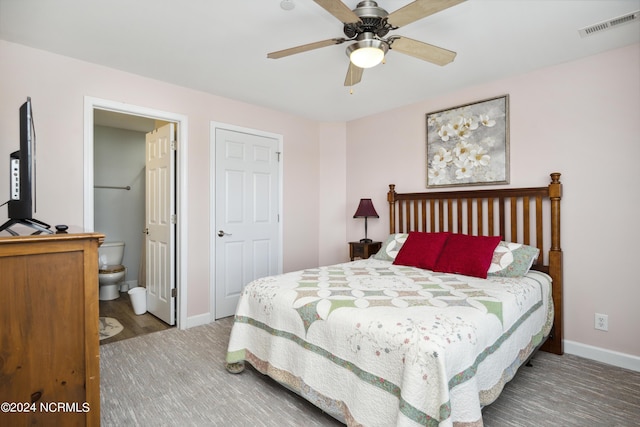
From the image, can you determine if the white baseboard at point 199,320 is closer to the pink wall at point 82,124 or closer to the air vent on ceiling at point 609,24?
the pink wall at point 82,124

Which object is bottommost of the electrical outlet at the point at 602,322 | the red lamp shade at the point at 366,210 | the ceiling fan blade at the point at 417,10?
the electrical outlet at the point at 602,322

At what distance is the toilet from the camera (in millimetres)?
4145

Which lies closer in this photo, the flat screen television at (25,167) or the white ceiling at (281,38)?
the flat screen television at (25,167)

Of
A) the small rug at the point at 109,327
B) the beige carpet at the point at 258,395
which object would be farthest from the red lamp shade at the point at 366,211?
the small rug at the point at 109,327

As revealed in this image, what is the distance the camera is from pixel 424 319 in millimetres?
1584

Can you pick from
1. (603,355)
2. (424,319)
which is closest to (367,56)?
(424,319)

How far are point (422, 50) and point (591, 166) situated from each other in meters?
1.73

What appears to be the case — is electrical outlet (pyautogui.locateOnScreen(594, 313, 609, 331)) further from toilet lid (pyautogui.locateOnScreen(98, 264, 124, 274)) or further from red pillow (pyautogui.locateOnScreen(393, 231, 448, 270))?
A: toilet lid (pyautogui.locateOnScreen(98, 264, 124, 274))

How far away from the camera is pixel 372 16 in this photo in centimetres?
185

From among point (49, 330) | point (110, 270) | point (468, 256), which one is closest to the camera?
point (49, 330)

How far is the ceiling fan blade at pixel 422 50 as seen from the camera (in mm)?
1938

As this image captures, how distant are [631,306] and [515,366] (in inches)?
50.0

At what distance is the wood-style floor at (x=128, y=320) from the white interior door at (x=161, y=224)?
85 millimetres

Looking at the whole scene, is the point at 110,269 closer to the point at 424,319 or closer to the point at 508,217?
the point at 424,319
